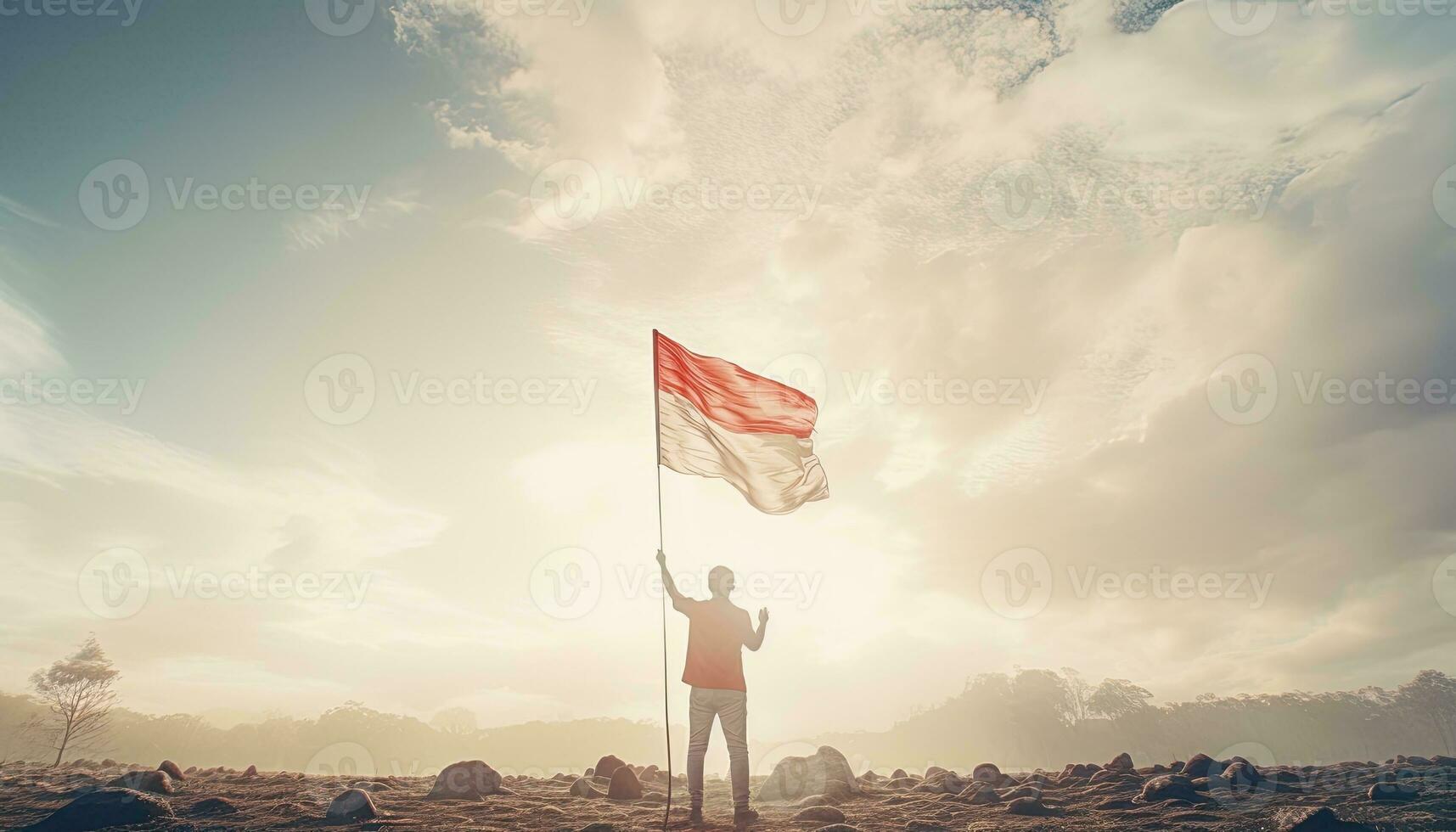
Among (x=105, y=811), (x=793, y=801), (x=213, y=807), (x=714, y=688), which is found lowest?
(x=793, y=801)

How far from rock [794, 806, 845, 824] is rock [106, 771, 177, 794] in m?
9.30

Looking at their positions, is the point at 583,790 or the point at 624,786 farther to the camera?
the point at 583,790

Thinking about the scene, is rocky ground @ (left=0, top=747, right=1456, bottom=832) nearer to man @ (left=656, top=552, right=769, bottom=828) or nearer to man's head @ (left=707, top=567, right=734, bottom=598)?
man @ (left=656, top=552, right=769, bottom=828)

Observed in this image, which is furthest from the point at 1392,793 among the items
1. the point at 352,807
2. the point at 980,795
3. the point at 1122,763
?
the point at 352,807

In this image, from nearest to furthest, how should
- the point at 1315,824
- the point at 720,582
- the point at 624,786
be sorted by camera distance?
the point at 1315,824 < the point at 720,582 < the point at 624,786

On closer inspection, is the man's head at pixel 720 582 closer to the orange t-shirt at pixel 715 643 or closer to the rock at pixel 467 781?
the orange t-shirt at pixel 715 643

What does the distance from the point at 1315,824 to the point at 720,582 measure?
731cm

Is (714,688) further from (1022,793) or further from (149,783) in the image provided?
(149,783)

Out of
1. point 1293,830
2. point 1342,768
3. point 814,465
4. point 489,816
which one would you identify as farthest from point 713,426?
point 1342,768

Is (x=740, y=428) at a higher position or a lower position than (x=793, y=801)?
higher

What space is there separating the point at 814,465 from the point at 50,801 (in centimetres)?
1271

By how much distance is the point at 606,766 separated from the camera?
50.2 feet

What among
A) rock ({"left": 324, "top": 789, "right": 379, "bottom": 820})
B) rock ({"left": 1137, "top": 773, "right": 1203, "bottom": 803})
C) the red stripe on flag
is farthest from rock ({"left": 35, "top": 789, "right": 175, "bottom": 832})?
rock ({"left": 1137, "top": 773, "right": 1203, "bottom": 803})

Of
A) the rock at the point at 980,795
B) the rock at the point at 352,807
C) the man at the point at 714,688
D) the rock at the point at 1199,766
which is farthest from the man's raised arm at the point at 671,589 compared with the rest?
the rock at the point at 1199,766
